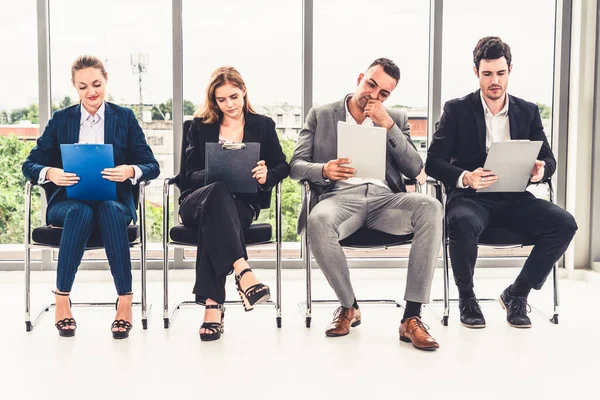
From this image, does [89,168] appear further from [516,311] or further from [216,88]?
[516,311]

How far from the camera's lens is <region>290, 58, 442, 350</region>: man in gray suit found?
9.06ft

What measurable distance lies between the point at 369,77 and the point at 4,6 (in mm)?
2477

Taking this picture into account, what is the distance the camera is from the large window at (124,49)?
4012 mm

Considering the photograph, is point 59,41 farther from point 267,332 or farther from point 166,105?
point 267,332

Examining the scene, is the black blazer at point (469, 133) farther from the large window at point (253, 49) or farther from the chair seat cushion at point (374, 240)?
the large window at point (253, 49)

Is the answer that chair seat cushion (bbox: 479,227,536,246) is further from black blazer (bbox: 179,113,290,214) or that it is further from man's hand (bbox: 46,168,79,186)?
man's hand (bbox: 46,168,79,186)

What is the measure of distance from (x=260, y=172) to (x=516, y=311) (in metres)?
1.36

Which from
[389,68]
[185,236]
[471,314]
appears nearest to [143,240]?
[185,236]

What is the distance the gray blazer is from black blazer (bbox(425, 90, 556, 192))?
14 cm

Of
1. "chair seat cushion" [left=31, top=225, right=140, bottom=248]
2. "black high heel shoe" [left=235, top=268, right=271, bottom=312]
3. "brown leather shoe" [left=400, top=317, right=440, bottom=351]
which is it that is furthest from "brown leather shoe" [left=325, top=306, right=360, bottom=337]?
"chair seat cushion" [left=31, top=225, right=140, bottom=248]

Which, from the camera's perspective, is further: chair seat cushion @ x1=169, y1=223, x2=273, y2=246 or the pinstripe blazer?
the pinstripe blazer

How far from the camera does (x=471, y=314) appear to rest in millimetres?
2969

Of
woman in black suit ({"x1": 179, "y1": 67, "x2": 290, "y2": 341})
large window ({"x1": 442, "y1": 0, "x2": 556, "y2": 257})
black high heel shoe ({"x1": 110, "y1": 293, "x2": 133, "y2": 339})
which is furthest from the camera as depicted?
large window ({"x1": 442, "y1": 0, "x2": 556, "y2": 257})

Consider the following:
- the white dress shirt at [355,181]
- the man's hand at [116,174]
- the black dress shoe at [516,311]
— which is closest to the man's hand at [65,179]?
the man's hand at [116,174]
